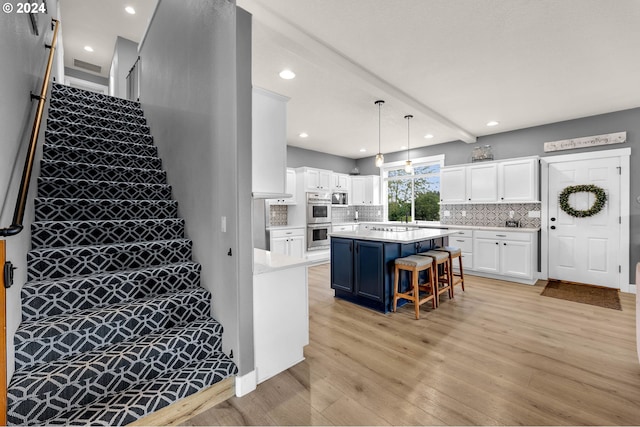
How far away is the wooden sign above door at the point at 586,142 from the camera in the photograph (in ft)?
14.3

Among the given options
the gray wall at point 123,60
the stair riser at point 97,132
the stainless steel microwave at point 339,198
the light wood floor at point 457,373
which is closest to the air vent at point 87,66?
the gray wall at point 123,60

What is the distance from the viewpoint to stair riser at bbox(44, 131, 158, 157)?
2996 millimetres

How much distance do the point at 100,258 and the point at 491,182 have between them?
6.00m

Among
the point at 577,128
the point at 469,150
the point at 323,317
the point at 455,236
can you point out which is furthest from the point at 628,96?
the point at 323,317

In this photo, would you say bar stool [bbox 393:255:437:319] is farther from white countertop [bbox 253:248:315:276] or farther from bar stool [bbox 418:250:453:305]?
white countertop [bbox 253:248:315:276]

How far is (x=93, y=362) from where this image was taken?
1.61 m

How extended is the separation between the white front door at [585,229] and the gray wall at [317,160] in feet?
15.5

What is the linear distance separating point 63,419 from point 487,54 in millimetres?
4206

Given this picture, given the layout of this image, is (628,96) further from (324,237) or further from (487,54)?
(324,237)

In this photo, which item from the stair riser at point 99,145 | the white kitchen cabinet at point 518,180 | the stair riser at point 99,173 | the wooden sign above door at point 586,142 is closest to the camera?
the stair riser at point 99,173

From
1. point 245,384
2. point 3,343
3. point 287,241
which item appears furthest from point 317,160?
point 3,343

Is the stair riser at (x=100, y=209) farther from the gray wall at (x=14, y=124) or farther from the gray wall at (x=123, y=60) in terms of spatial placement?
the gray wall at (x=123, y=60)

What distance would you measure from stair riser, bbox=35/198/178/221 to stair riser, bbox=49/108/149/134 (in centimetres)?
150

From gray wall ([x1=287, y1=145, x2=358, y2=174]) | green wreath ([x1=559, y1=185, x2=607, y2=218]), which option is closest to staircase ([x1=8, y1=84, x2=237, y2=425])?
gray wall ([x1=287, y1=145, x2=358, y2=174])
